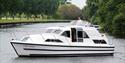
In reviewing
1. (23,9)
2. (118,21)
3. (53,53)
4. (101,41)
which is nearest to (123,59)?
(101,41)

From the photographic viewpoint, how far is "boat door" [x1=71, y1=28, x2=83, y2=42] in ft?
165

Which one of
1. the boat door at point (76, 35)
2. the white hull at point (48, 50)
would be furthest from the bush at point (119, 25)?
the white hull at point (48, 50)

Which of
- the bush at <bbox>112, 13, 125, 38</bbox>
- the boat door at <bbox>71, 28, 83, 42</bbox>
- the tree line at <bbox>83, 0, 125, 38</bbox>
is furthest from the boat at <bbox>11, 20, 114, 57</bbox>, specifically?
the bush at <bbox>112, 13, 125, 38</bbox>

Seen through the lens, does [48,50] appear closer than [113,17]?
Yes

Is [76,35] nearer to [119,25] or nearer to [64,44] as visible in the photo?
[64,44]

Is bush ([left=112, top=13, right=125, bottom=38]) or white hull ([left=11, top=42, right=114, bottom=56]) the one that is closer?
white hull ([left=11, top=42, right=114, bottom=56])

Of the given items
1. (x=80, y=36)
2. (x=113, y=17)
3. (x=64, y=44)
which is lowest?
(x=113, y=17)

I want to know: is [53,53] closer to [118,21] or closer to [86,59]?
[86,59]

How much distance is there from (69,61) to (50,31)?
6.29m

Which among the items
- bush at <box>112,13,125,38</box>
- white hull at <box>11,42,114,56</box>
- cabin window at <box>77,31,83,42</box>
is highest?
cabin window at <box>77,31,83,42</box>

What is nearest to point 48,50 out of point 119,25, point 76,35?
point 76,35

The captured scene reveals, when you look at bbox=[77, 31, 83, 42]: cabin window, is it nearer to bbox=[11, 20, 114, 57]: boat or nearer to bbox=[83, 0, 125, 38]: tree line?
bbox=[11, 20, 114, 57]: boat

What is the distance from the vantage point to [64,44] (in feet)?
161

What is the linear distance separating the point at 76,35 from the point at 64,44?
7.28ft
